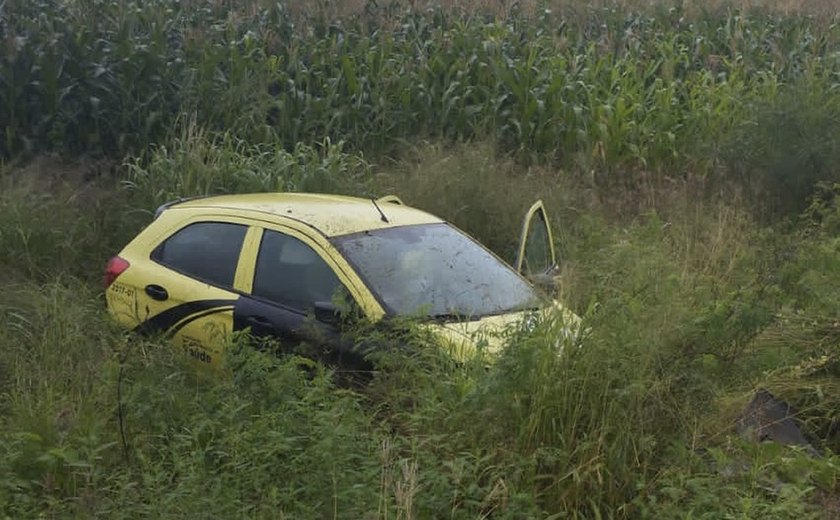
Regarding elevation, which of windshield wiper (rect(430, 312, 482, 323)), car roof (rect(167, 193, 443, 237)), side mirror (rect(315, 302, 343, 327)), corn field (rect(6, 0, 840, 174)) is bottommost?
corn field (rect(6, 0, 840, 174))

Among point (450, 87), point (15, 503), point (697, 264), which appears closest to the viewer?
point (15, 503)

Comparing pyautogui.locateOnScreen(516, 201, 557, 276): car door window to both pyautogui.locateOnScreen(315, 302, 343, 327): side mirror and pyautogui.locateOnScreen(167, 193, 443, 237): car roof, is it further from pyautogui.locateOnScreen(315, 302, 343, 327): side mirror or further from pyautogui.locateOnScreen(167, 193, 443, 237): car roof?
pyautogui.locateOnScreen(315, 302, 343, 327): side mirror

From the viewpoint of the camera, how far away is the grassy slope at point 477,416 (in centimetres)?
522

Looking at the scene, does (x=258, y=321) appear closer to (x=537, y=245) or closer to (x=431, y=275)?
(x=431, y=275)

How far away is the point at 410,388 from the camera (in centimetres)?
616

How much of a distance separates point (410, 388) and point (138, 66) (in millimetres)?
8290

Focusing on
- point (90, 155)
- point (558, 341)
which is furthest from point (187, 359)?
point (90, 155)

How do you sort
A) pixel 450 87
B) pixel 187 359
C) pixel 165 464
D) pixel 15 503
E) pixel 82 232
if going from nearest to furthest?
pixel 15 503 < pixel 165 464 < pixel 187 359 < pixel 82 232 < pixel 450 87

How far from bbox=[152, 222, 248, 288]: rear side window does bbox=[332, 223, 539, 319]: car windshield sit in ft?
2.63

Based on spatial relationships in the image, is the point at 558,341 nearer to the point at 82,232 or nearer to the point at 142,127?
the point at 82,232

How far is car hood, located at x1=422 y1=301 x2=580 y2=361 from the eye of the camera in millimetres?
5941

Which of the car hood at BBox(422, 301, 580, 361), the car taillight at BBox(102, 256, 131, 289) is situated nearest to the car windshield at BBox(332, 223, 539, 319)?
the car hood at BBox(422, 301, 580, 361)

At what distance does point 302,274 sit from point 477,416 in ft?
6.89

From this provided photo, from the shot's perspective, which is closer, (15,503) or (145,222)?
(15,503)
